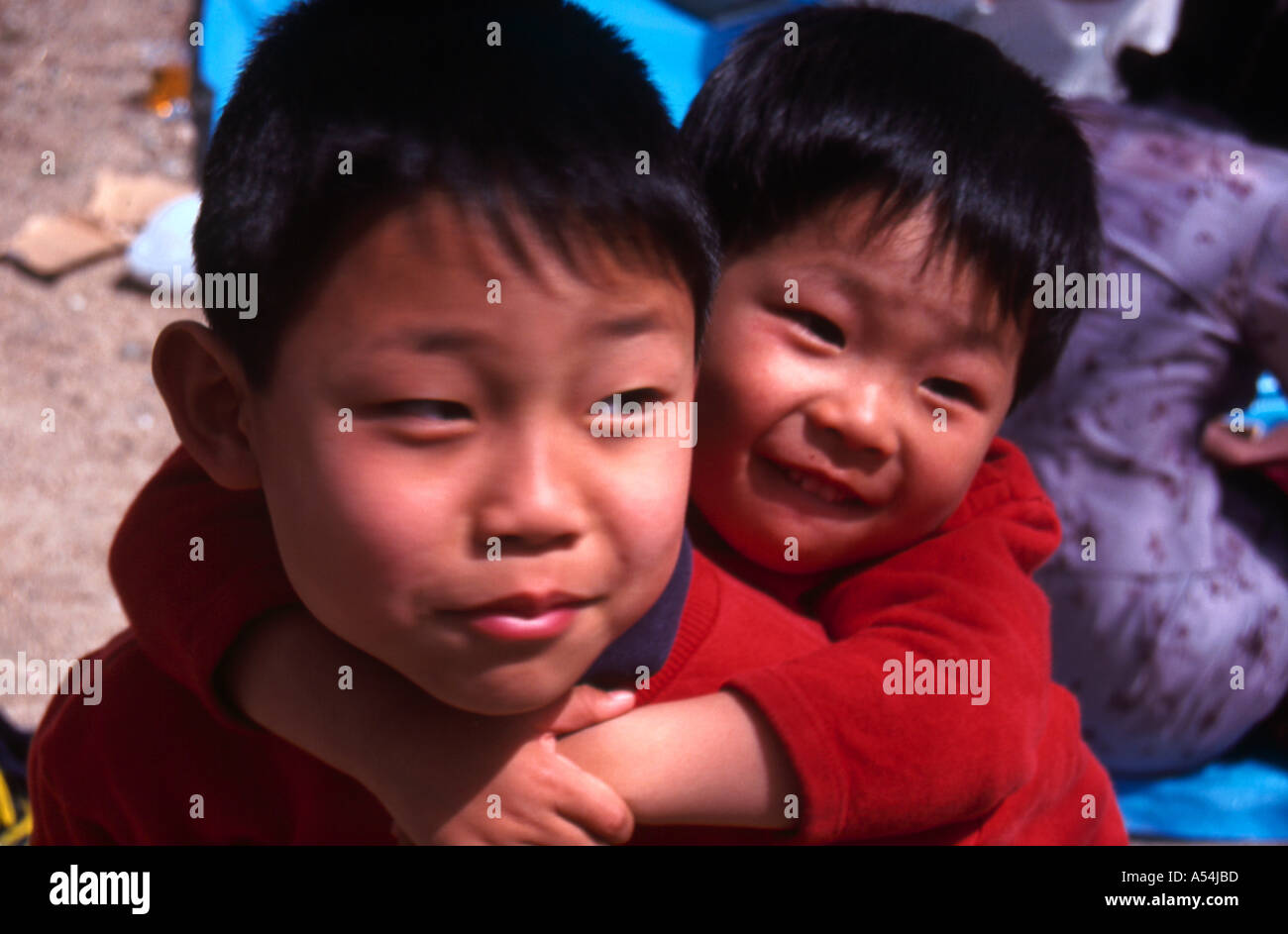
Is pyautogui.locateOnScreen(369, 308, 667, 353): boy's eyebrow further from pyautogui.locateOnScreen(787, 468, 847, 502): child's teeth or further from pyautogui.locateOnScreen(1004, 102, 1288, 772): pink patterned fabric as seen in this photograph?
pyautogui.locateOnScreen(1004, 102, 1288, 772): pink patterned fabric

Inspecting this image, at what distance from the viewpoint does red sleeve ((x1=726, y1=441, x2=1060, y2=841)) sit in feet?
3.68

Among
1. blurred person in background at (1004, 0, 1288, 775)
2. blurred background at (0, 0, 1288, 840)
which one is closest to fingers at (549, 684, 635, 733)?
blurred background at (0, 0, 1288, 840)

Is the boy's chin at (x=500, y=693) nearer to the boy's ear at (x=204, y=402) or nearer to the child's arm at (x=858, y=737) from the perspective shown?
the child's arm at (x=858, y=737)

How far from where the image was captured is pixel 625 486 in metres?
0.99

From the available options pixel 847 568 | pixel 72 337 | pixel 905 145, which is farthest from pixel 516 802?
pixel 72 337

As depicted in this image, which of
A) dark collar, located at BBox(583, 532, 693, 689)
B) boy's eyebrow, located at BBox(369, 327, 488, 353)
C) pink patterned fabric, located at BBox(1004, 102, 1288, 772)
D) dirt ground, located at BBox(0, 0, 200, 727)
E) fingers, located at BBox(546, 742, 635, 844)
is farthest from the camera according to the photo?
dirt ground, located at BBox(0, 0, 200, 727)

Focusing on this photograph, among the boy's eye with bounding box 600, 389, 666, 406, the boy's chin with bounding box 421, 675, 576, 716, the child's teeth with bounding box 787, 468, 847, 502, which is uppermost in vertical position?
the boy's eye with bounding box 600, 389, 666, 406

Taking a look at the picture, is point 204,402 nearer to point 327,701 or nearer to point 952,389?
point 327,701

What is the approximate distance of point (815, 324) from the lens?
1305 mm

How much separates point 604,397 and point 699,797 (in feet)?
1.29

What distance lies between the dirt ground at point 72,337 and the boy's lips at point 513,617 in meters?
2.24

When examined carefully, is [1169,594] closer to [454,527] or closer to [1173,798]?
[1173,798]

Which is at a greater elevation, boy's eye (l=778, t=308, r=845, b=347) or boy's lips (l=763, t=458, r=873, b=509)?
boy's eye (l=778, t=308, r=845, b=347)

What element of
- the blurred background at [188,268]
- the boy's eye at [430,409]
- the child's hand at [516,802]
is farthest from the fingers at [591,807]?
the blurred background at [188,268]
